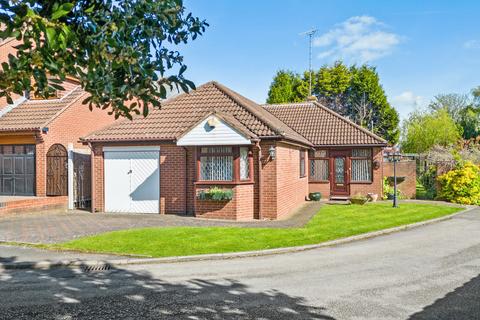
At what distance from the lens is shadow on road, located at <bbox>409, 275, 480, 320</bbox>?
17.9 ft

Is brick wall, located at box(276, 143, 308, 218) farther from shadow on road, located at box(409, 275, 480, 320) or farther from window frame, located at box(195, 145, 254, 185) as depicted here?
shadow on road, located at box(409, 275, 480, 320)

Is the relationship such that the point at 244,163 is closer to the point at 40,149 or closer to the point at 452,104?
the point at 40,149

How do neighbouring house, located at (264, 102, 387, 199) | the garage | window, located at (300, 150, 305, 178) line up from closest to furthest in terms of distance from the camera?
the garage → window, located at (300, 150, 305, 178) → neighbouring house, located at (264, 102, 387, 199)

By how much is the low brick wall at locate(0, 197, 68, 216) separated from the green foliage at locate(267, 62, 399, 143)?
94.0 ft

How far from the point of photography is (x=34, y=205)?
15.6 meters

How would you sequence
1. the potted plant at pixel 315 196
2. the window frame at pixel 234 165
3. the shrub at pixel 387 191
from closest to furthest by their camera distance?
1. the window frame at pixel 234 165
2. the potted plant at pixel 315 196
3. the shrub at pixel 387 191

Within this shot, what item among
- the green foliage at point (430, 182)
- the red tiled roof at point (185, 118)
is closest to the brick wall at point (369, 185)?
the green foliage at point (430, 182)

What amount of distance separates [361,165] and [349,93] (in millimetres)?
24759

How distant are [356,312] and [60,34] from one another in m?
5.03

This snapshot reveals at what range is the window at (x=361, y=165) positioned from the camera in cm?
2080

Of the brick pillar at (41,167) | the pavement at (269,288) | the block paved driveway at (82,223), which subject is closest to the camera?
the pavement at (269,288)

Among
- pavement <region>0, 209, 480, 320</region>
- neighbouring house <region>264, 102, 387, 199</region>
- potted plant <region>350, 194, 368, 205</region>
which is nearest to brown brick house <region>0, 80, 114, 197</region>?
pavement <region>0, 209, 480, 320</region>

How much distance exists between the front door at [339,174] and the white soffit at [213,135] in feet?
29.7

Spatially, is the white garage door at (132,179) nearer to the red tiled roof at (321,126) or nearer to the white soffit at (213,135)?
the white soffit at (213,135)
